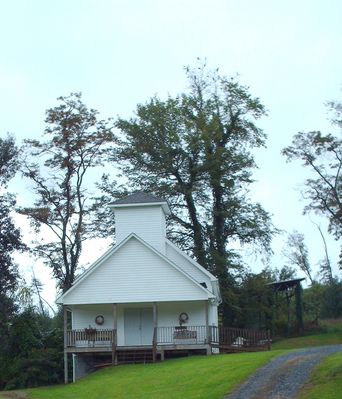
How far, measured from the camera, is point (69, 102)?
4569cm

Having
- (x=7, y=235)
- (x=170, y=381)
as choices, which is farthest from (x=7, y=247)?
(x=170, y=381)

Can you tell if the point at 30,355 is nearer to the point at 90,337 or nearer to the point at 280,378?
the point at 90,337

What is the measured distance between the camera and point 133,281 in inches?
1396

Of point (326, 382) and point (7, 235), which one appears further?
point (7, 235)

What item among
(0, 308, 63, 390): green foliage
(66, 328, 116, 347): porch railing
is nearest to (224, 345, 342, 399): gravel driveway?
(66, 328, 116, 347): porch railing

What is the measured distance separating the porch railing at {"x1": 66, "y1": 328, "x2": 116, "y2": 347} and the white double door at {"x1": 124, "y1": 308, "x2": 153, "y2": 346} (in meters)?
1.59

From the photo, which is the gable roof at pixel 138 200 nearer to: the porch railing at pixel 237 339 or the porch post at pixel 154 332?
the porch post at pixel 154 332

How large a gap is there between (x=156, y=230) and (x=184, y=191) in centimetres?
973

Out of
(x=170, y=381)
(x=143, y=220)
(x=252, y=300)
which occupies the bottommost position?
(x=170, y=381)

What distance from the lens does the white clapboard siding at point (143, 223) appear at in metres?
38.4

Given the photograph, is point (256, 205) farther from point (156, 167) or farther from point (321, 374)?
point (321, 374)

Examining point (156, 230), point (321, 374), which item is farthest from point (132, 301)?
point (321, 374)

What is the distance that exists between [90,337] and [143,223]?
695 cm

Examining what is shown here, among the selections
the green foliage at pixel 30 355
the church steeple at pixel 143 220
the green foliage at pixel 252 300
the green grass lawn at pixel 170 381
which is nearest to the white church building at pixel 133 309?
the church steeple at pixel 143 220
